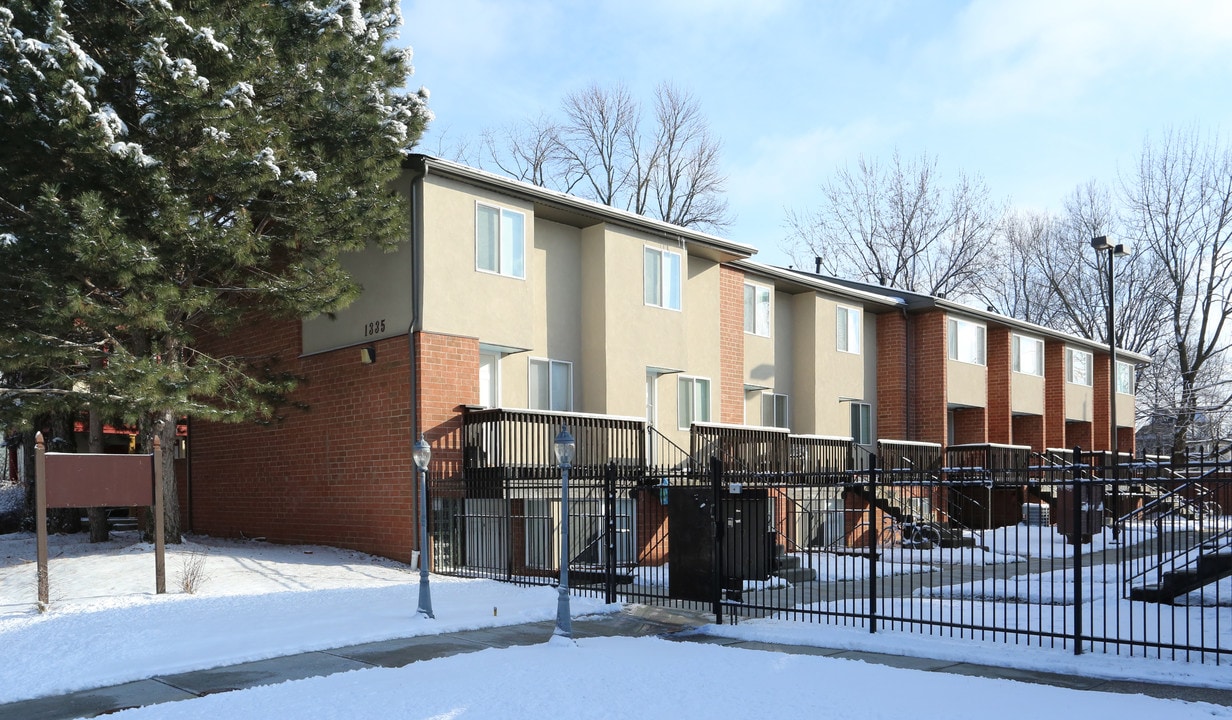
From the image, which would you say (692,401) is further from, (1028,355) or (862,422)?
(1028,355)

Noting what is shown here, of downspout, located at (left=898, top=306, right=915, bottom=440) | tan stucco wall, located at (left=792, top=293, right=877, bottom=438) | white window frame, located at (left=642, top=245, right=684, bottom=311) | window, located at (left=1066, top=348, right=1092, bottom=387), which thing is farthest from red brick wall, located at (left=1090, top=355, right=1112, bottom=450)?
white window frame, located at (left=642, top=245, right=684, bottom=311)

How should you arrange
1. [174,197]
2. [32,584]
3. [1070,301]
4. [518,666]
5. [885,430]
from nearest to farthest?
[518,666]
[32,584]
[174,197]
[885,430]
[1070,301]

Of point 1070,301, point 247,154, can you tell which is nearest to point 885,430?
point 247,154

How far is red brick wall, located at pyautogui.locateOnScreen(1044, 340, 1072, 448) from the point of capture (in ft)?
124

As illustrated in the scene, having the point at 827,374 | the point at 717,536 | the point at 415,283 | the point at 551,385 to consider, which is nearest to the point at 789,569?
the point at 717,536

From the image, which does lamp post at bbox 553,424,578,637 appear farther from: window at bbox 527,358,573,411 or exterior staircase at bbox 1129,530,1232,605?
window at bbox 527,358,573,411

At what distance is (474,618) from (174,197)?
7.84m

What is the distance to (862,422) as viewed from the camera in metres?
29.8

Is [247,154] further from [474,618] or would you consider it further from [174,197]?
[474,618]

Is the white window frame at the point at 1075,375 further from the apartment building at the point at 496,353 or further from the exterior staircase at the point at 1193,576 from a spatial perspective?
the exterior staircase at the point at 1193,576

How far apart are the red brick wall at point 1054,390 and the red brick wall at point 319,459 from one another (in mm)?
28598

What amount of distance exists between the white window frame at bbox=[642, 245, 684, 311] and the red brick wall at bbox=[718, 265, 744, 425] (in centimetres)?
201

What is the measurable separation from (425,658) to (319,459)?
32.2ft

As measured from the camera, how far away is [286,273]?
17812mm
